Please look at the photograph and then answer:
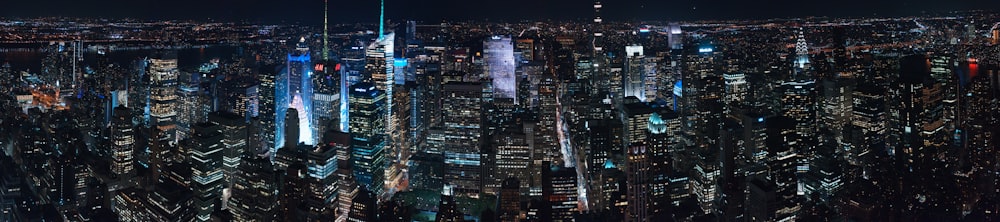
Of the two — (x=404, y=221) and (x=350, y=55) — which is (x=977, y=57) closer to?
(x=404, y=221)

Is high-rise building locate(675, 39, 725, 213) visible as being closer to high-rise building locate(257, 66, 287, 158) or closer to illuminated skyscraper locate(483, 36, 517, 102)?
illuminated skyscraper locate(483, 36, 517, 102)

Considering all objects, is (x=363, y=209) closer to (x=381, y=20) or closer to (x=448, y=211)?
(x=448, y=211)

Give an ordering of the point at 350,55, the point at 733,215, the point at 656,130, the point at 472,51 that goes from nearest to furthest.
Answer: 1. the point at 733,215
2. the point at 656,130
3. the point at 350,55
4. the point at 472,51

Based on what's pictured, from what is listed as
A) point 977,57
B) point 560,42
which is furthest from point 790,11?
point 560,42

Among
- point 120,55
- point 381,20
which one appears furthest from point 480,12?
point 120,55

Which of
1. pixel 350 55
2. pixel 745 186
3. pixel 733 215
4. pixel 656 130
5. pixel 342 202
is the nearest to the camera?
pixel 733 215

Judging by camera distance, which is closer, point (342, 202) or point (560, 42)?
point (342, 202)
